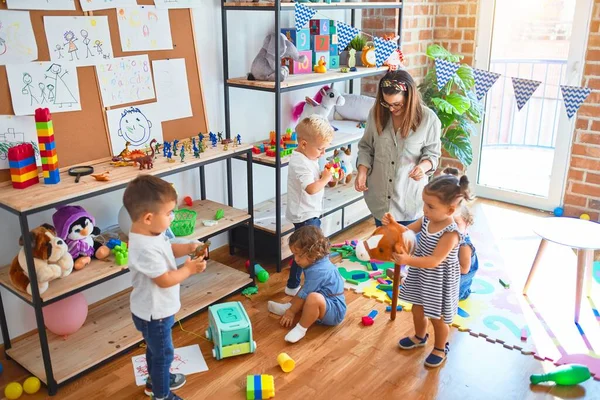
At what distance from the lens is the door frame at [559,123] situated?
12.7 ft

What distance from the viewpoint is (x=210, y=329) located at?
2707mm

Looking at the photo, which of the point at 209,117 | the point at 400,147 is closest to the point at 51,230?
the point at 209,117

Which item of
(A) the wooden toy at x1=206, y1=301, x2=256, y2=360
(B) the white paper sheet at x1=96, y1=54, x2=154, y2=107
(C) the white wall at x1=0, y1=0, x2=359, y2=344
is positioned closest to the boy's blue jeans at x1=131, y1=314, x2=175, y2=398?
(A) the wooden toy at x1=206, y1=301, x2=256, y2=360

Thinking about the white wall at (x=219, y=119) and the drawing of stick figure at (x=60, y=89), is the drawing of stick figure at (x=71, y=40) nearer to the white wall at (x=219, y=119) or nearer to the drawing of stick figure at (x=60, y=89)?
the drawing of stick figure at (x=60, y=89)

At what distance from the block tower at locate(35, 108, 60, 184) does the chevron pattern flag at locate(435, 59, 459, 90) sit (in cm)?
243

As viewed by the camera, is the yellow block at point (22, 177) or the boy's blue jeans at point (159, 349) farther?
the yellow block at point (22, 177)

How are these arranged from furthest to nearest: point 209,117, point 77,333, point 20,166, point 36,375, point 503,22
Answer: point 503,22 → point 209,117 → point 77,333 → point 36,375 → point 20,166

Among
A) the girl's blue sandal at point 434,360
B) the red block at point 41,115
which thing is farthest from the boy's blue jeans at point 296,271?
the red block at point 41,115

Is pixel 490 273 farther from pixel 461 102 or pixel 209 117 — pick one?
pixel 209 117

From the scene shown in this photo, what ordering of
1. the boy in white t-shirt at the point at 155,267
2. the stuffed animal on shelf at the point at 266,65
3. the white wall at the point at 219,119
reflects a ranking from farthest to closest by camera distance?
the stuffed animal on shelf at the point at 266,65, the white wall at the point at 219,119, the boy in white t-shirt at the point at 155,267

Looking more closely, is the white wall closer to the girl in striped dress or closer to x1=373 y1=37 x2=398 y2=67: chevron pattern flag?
x1=373 y1=37 x2=398 y2=67: chevron pattern flag

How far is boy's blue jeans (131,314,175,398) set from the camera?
2.08m

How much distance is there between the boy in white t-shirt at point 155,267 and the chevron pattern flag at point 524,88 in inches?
94.3

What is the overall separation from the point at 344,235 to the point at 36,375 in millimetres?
2141
